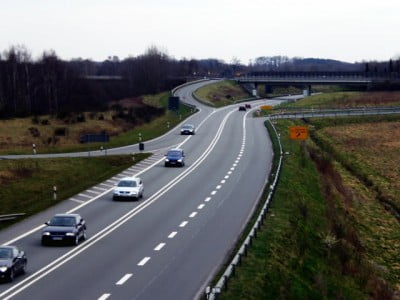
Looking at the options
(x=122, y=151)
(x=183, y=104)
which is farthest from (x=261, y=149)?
(x=183, y=104)

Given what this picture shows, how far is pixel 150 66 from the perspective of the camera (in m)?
160

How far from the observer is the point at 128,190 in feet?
126

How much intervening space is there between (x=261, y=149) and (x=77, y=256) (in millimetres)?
37065

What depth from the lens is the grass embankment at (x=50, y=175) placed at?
44.0 m

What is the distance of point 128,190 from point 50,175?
509 inches

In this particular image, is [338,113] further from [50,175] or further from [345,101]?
[50,175]

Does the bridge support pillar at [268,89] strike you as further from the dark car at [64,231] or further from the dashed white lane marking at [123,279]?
the dashed white lane marking at [123,279]

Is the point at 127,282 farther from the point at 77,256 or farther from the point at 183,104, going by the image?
the point at 183,104

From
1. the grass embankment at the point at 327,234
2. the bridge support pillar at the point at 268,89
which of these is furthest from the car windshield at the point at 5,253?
the bridge support pillar at the point at 268,89

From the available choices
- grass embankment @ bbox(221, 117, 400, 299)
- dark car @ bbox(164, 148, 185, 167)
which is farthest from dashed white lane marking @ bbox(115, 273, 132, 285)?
dark car @ bbox(164, 148, 185, 167)

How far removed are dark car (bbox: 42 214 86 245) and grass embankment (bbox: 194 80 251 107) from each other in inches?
3458

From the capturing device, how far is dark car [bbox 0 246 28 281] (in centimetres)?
2158

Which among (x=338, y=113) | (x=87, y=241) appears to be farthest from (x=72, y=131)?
(x=87, y=241)

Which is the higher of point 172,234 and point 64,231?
point 64,231
